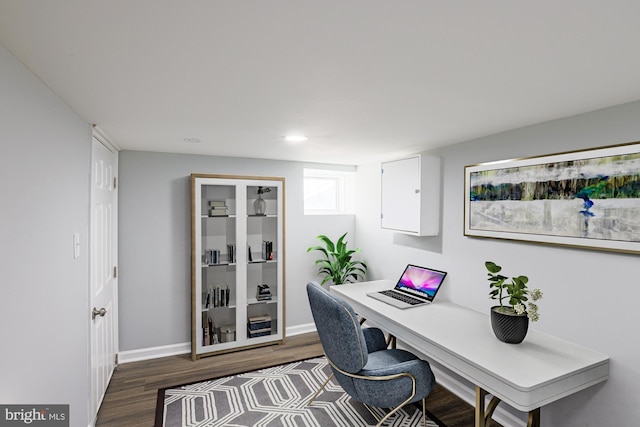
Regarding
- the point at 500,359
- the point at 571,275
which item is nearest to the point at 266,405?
the point at 500,359

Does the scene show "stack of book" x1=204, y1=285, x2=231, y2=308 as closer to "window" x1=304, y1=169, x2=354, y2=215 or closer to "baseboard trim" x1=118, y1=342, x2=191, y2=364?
"baseboard trim" x1=118, y1=342, x2=191, y2=364

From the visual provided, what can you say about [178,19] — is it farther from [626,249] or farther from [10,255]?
[626,249]

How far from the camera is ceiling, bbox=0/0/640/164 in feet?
3.08

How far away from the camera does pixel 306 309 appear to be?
4238mm

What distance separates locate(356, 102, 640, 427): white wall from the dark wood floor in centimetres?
77

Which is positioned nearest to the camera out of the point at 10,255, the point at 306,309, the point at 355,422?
the point at 10,255

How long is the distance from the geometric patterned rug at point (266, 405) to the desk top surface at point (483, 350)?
72 centimetres

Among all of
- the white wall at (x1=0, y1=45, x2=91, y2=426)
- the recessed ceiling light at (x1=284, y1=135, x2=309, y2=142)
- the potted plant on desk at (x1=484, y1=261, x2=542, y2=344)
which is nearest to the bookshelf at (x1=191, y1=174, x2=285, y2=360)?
the recessed ceiling light at (x1=284, y1=135, x2=309, y2=142)

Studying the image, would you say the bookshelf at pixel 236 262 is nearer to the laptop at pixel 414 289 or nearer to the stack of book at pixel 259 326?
the stack of book at pixel 259 326

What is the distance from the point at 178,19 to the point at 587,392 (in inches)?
109

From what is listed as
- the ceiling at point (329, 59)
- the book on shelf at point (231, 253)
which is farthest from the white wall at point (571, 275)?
the book on shelf at point (231, 253)

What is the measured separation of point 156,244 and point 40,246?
2.16m

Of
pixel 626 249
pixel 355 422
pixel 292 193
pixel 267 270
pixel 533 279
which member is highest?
pixel 292 193

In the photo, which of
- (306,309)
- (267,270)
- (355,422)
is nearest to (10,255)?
(355,422)
